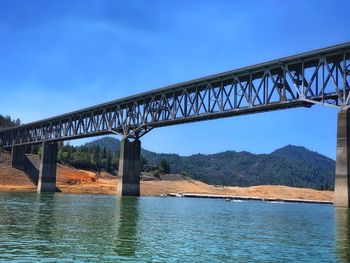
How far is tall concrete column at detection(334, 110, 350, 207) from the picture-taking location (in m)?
63.7

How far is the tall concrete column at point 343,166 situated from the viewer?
63656 millimetres

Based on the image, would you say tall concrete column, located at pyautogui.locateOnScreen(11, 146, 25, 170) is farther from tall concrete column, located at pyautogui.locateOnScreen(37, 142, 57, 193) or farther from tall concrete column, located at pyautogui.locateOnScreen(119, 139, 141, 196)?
tall concrete column, located at pyautogui.locateOnScreen(119, 139, 141, 196)

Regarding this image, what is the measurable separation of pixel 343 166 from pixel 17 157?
119 m

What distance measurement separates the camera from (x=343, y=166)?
64312mm

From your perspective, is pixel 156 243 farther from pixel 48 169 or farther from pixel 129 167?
pixel 48 169

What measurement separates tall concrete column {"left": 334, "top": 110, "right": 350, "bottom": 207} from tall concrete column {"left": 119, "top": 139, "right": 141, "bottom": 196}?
53144mm

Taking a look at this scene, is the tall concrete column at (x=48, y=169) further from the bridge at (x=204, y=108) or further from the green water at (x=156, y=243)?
the green water at (x=156, y=243)

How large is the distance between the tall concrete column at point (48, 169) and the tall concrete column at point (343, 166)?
89.0m

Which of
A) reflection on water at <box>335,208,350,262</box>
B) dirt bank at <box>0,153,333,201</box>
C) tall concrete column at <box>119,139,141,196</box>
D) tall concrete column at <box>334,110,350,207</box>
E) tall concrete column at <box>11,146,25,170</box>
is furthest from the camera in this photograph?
tall concrete column at <box>11,146,25,170</box>

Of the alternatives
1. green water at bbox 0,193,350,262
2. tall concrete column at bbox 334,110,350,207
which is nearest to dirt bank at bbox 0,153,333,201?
tall concrete column at bbox 334,110,350,207

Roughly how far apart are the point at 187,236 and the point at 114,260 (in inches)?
413

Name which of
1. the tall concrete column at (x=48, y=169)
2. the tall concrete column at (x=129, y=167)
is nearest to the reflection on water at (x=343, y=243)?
the tall concrete column at (x=129, y=167)

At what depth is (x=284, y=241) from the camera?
30.0 metres

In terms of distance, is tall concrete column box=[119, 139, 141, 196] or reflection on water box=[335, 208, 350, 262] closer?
reflection on water box=[335, 208, 350, 262]
